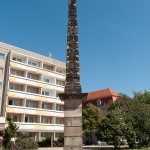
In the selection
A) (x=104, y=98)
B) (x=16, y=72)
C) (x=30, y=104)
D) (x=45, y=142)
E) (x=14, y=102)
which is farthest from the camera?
A: (x=104, y=98)

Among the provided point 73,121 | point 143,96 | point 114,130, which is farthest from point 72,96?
point 143,96

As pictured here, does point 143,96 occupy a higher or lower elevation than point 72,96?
higher

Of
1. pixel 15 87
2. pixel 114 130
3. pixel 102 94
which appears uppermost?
pixel 102 94

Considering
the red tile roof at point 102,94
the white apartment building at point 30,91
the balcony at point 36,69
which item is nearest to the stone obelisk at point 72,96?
the white apartment building at point 30,91

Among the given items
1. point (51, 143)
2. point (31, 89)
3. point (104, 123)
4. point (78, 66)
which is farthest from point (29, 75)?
point (78, 66)

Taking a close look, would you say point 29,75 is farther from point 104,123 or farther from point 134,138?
point 134,138

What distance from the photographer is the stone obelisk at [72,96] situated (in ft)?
40.7

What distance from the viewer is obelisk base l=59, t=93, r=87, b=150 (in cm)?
1237

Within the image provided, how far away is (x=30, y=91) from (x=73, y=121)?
42414 mm

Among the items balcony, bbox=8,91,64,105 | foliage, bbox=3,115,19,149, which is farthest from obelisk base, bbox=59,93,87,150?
balcony, bbox=8,91,64,105

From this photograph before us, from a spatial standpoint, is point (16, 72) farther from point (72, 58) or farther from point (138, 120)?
point (72, 58)

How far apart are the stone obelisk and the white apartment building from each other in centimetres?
3227

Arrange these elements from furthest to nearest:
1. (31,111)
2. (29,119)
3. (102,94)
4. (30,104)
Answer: (102,94) → (30,104) → (29,119) → (31,111)

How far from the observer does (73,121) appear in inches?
495
